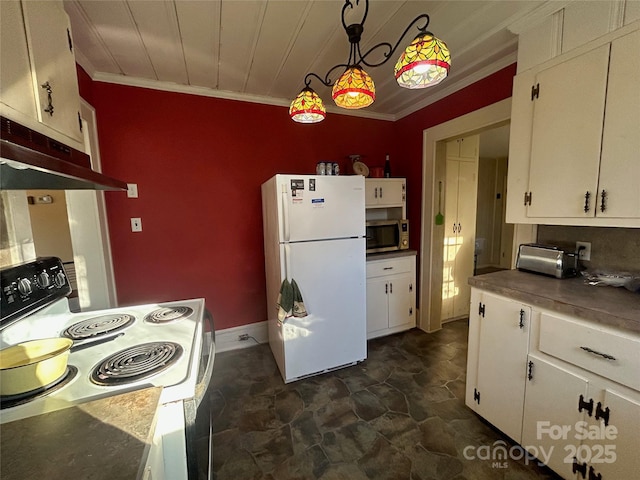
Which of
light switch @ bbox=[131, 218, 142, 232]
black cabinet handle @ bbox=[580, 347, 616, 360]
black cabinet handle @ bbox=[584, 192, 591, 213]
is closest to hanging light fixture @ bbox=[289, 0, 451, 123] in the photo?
black cabinet handle @ bbox=[584, 192, 591, 213]

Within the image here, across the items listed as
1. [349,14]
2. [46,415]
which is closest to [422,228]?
[349,14]

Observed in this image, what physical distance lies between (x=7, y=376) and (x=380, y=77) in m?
2.70

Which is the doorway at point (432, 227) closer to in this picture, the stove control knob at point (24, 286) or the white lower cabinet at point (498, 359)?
Answer: the white lower cabinet at point (498, 359)

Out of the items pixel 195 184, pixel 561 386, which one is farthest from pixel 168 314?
pixel 561 386

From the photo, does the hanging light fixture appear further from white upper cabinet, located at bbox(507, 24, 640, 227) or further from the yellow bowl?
the yellow bowl

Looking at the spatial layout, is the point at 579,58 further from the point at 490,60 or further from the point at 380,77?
the point at 380,77

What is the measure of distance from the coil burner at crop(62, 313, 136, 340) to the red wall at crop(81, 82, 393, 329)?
1.10 m

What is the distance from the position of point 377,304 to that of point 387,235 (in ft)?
2.42

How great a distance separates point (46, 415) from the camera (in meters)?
0.63

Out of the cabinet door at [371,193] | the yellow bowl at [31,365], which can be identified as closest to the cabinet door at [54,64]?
the yellow bowl at [31,365]

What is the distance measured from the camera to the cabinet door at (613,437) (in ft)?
3.32

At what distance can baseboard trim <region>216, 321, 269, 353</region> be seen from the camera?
8.55 ft

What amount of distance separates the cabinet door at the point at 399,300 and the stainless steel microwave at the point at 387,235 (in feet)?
1.11

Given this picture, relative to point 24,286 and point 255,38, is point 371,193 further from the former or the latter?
point 24,286
